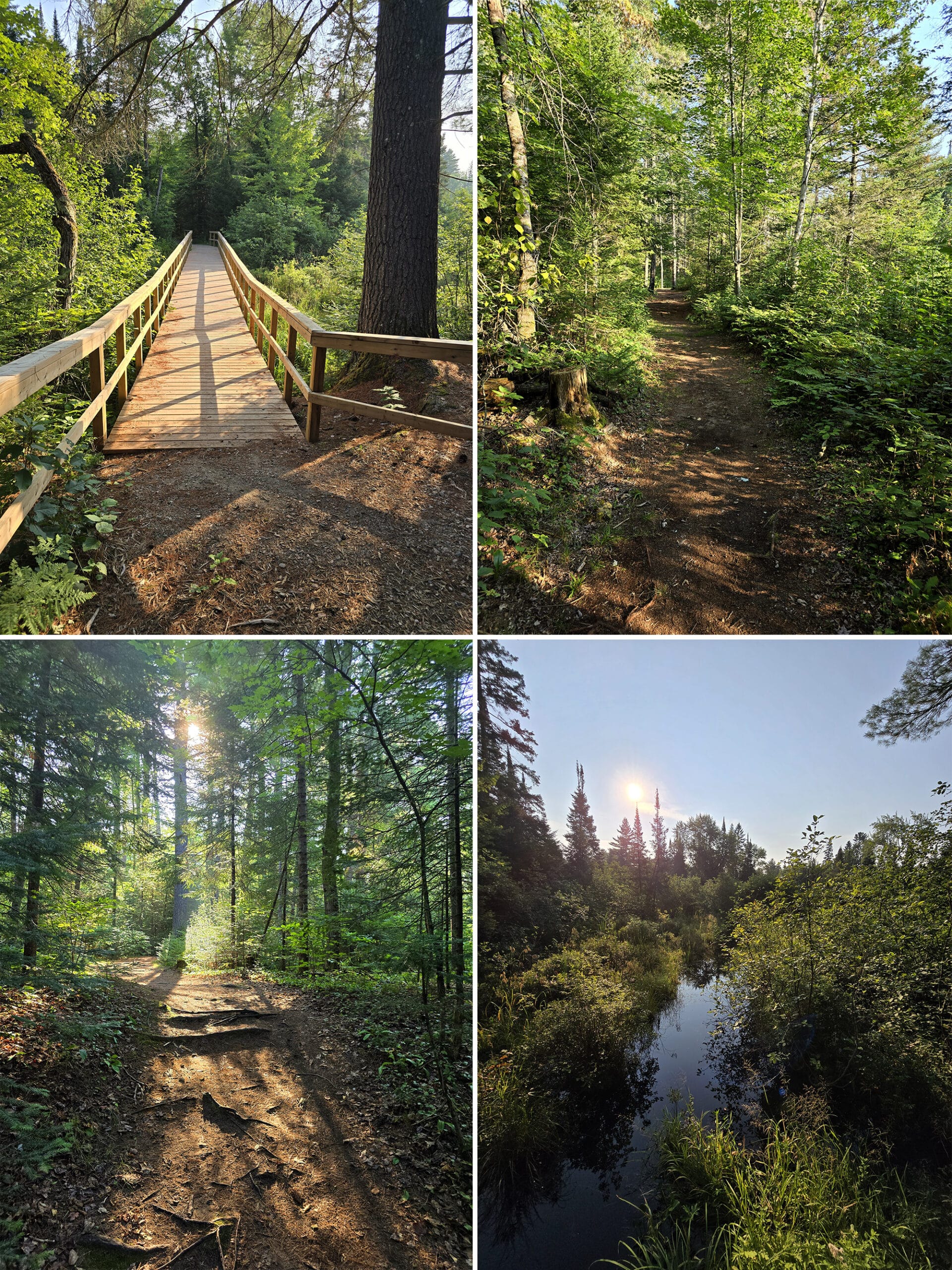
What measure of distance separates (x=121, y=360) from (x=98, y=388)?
114 cm

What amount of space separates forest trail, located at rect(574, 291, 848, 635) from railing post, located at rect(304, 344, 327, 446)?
286 cm

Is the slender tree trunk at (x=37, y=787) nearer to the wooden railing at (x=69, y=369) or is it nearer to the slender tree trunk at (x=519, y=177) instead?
the wooden railing at (x=69, y=369)

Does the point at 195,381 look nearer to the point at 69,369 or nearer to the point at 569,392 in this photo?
the point at 69,369

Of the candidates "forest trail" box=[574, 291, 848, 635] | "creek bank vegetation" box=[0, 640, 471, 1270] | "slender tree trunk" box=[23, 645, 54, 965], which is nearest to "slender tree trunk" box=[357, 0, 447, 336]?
"forest trail" box=[574, 291, 848, 635]

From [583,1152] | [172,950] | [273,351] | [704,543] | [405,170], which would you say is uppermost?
[405,170]

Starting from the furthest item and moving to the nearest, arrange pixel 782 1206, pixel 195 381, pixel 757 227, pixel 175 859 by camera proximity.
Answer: pixel 757 227 → pixel 195 381 → pixel 175 859 → pixel 782 1206

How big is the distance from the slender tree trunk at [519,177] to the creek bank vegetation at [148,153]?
1.67 ft

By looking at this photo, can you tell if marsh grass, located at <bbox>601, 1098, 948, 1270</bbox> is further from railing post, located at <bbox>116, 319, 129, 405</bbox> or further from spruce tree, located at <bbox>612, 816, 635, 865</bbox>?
railing post, located at <bbox>116, 319, 129, 405</bbox>

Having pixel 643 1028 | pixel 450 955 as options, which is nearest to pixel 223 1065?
pixel 450 955

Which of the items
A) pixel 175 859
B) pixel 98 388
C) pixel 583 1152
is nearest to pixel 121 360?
pixel 98 388

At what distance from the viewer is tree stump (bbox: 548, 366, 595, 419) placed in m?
6.27

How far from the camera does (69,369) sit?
4348mm

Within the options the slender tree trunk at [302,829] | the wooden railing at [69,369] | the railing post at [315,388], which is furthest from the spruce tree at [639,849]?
the railing post at [315,388]

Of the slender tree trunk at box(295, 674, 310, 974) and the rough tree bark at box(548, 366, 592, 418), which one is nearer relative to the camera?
the slender tree trunk at box(295, 674, 310, 974)
